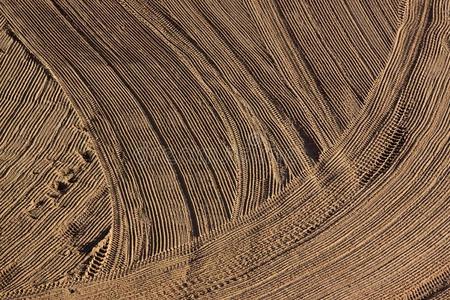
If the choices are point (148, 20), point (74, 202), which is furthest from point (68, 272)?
point (148, 20)

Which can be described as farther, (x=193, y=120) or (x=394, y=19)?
(x=394, y=19)

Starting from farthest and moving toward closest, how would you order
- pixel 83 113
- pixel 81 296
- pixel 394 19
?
1. pixel 394 19
2. pixel 83 113
3. pixel 81 296

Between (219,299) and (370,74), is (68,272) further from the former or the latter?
(370,74)

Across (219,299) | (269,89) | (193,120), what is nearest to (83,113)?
(193,120)

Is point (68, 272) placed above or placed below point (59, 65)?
below

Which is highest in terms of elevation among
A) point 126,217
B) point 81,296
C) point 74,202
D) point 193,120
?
point 193,120

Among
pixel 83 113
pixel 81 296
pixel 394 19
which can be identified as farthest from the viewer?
pixel 394 19

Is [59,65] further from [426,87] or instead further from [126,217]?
[426,87]
